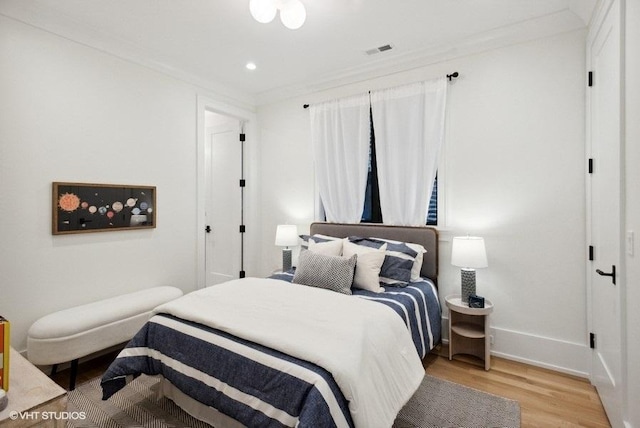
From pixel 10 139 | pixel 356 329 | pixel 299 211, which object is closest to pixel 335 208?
pixel 299 211

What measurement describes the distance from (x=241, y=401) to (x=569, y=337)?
2.62 meters

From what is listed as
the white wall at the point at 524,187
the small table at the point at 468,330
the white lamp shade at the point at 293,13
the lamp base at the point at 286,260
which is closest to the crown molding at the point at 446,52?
the white wall at the point at 524,187

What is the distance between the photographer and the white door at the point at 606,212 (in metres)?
1.73

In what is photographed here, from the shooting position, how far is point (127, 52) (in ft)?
9.82

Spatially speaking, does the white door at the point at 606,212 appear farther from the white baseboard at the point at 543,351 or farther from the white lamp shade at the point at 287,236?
the white lamp shade at the point at 287,236

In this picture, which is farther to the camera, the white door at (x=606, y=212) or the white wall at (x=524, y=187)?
the white wall at (x=524, y=187)

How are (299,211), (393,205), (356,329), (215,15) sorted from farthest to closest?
1. (299,211)
2. (393,205)
3. (215,15)
4. (356,329)

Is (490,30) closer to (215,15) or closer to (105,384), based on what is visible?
(215,15)

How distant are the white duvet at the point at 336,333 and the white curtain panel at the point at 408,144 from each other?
1373 millimetres

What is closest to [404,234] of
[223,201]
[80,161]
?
[223,201]

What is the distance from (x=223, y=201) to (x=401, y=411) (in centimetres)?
350

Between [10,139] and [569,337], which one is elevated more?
[10,139]

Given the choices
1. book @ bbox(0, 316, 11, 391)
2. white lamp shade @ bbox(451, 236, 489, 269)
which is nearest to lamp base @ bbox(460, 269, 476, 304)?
white lamp shade @ bbox(451, 236, 489, 269)

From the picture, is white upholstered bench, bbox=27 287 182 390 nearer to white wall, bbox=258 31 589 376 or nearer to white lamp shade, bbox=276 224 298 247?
white lamp shade, bbox=276 224 298 247
